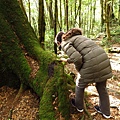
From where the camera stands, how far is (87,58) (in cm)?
396

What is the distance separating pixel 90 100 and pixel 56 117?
5.00ft

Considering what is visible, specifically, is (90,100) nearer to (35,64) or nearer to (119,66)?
(35,64)

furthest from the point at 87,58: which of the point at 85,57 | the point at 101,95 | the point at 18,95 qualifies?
the point at 18,95

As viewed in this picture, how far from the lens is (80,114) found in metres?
4.50

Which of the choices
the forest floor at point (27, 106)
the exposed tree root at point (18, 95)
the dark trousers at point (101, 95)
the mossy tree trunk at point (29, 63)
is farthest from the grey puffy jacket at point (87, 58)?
the exposed tree root at point (18, 95)

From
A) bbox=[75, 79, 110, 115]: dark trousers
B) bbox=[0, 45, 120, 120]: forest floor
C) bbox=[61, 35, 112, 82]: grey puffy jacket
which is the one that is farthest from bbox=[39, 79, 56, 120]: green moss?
bbox=[61, 35, 112, 82]: grey puffy jacket

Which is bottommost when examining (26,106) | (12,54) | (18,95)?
(26,106)

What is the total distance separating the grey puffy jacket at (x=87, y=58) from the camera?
3.93 m

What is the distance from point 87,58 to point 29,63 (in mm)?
1577

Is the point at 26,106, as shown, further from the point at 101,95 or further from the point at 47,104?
the point at 101,95

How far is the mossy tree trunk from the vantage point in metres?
4.18

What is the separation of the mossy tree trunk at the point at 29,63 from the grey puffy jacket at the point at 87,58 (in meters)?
0.50

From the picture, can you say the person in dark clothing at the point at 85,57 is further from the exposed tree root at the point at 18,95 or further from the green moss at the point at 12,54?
the exposed tree root at the point at 18,95

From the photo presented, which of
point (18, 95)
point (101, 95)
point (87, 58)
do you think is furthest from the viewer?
point (18, 95)
